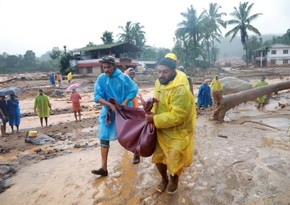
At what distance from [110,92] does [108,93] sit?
1.3 inches

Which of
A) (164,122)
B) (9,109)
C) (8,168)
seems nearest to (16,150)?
(8,168)

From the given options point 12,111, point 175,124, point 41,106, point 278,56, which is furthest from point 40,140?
point 278,56

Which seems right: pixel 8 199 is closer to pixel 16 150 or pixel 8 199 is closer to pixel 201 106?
pixel 16 150

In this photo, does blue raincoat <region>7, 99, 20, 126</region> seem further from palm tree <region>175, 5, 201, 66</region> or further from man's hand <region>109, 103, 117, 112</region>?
palm tree <region>175, 5, 201, 66</region>

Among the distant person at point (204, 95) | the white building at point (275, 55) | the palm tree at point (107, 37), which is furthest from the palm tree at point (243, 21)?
the distant person at point (204, 95)

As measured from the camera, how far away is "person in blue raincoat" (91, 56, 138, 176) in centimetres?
373

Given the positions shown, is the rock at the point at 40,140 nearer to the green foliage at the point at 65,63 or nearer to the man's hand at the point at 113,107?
the man's hand at the point at 113,107

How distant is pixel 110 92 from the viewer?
151 inches

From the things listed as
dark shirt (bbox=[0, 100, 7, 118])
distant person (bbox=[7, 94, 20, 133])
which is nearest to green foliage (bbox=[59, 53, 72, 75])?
distant person (bbox=[7, 94, 20, 133])

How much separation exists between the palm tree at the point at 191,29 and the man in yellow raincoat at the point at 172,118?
40.6m

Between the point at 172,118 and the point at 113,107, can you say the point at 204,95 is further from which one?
the point at 172,118

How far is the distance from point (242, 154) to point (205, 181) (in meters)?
1.27

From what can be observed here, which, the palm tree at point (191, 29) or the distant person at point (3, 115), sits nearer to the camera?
the distant person at point (3, 115)

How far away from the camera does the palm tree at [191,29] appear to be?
1640 inches
